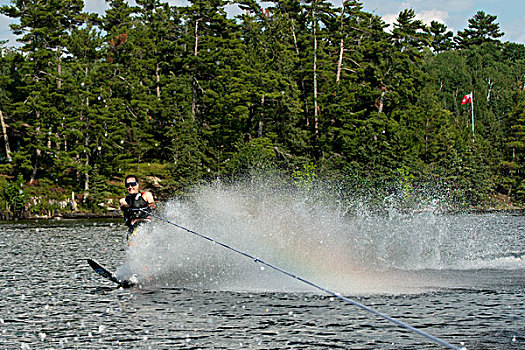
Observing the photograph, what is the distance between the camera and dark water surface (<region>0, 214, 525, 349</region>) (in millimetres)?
8516

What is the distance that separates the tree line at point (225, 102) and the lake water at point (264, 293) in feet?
100

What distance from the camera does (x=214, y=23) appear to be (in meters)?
60.2

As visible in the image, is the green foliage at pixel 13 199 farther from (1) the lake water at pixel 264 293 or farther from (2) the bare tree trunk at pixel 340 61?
(2) the bare tree trunk at pixel 340 61

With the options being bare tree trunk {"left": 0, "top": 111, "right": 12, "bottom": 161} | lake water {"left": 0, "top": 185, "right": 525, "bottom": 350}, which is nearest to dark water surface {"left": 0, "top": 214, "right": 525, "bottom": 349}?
lake water {"left": 0, "top": 185, "right": 525, "bottom": 350}

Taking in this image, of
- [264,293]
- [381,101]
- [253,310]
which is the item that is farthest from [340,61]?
[253,310]

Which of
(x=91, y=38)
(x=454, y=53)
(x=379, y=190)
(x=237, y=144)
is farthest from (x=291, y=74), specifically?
(x=454, y=53)

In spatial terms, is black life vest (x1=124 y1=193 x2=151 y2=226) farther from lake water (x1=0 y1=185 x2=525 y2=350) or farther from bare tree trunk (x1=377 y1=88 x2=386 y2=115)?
bare tree trunk (x1=377 y1=88 x2=386 y2=115)

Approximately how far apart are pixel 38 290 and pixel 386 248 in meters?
9.56

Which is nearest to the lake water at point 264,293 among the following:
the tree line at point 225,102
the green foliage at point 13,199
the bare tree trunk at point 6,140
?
the green foliage at point 13,199

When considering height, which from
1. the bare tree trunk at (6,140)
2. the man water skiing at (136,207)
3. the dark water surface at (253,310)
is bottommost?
the dark water surface at (253,310)

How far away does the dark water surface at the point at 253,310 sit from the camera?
335 inches

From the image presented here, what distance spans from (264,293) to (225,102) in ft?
144

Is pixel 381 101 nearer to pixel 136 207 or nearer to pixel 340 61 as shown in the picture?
pixel 340 61

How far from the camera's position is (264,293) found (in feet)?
38.8
